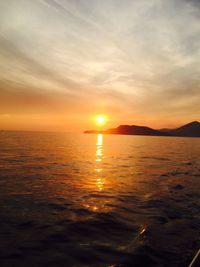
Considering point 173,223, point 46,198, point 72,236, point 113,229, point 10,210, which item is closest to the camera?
point 72,236

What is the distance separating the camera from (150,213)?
15.0 metres

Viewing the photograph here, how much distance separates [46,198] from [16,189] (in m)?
3.60

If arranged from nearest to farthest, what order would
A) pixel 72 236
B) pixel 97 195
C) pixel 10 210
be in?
pixel 72 236, pixel 10 210, pixel 97 195

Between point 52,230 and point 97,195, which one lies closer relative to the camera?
point 52,230

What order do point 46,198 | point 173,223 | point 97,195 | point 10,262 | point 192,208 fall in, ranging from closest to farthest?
1. point 10,262
2. point 173,223
3. point 192,208
4. point 46,198
5. point 97,195

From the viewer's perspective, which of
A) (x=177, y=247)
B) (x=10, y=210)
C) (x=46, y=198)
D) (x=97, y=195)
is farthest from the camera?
(x=97, y=195)

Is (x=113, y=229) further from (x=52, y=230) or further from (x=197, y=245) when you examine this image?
(x=197, y=245)

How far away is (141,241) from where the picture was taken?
1073cm

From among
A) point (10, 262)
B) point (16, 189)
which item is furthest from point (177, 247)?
point (16, 189)

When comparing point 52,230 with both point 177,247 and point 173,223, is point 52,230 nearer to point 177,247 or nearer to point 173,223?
point 177,247

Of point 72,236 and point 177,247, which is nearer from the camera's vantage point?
point 177,247

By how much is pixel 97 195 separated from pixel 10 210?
7.18 metres

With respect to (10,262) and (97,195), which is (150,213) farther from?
(10,262)

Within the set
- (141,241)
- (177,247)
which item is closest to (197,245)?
(177,247)
